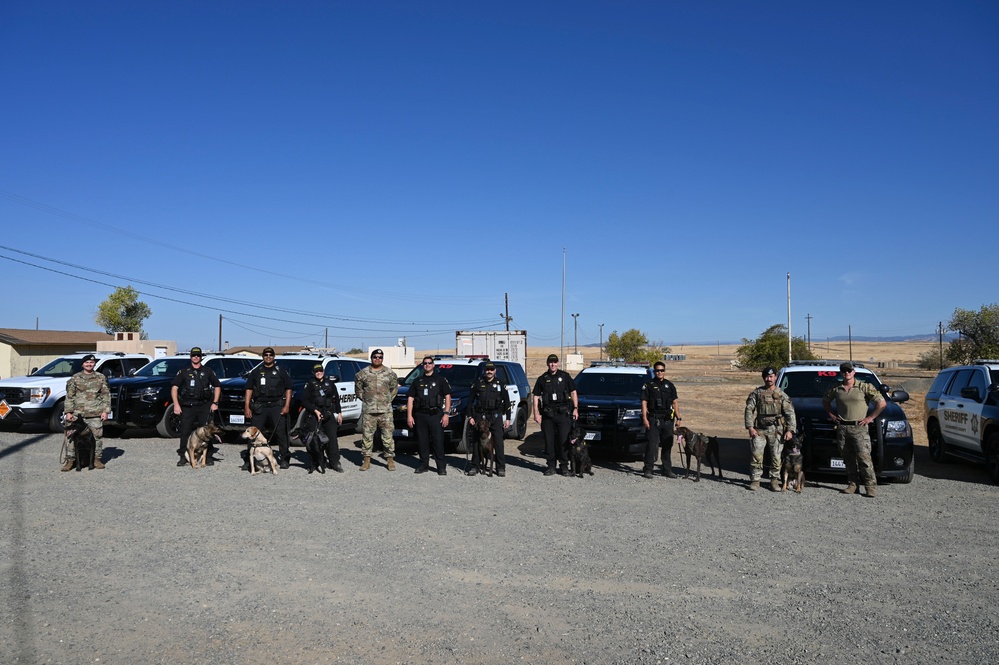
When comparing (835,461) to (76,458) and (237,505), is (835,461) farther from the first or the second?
(76,458)

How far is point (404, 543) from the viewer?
691 centimetres

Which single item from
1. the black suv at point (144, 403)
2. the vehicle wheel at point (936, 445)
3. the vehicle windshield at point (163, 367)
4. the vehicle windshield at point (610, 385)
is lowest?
the vehicle wheel at point (936, 445)

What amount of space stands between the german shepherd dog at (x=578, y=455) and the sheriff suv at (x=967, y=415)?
19.0 ft

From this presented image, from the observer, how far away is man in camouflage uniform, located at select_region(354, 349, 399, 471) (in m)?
11.3


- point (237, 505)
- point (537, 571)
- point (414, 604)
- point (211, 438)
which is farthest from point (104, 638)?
point (211, 438)

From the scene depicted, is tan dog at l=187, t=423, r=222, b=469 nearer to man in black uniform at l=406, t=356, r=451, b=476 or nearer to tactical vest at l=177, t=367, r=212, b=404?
tactical vest at l=177, t=367, r=212, b=404

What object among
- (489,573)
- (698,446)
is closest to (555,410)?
(698,446)

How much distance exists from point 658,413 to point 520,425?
17.6 feet

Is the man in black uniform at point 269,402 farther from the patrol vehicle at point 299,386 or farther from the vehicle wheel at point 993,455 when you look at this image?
the vehicle wheel at point 993,455

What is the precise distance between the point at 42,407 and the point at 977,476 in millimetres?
17214

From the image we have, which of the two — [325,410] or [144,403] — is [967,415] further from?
[144,403]

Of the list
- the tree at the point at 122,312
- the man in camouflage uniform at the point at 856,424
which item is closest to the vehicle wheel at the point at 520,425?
the man in camouflage uniform at the point at 856,424

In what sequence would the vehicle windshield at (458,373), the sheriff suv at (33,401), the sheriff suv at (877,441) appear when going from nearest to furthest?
1. the sheriff suv at (877,441)
2. the vehicle windshield at (458,373)
3. the sheriff suv at (33,401)

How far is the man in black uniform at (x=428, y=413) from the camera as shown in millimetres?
10992
